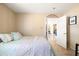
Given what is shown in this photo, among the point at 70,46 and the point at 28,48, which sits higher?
the point at 28,48

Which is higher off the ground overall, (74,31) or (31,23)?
(31,23)

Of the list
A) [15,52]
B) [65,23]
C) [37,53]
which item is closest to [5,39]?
[15,52]

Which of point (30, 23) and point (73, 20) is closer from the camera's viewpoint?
point (73, 20)

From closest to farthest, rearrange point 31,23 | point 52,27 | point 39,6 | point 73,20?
1. point 39,6
2. point 73,20
3. point 31,23
4. point 52,27

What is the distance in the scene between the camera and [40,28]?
554cm

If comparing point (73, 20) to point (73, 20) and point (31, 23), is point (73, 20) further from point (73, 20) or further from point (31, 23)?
point (31, 23)

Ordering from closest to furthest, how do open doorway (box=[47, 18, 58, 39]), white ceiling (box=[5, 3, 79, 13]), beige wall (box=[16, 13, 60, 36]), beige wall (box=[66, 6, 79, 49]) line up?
white ceiling (box=[5, 3, 79, 13]), beige wall (box=[66, 6, 79, 49]), beige wall (box=[16, 13, 60, 36]), open doorway (box=[47, 18, 58, 39])

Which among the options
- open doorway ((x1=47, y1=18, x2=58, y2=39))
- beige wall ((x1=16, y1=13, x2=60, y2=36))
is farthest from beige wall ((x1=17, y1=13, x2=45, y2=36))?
open doorway ((x1=47, y1=18, x2=58, y2=39))

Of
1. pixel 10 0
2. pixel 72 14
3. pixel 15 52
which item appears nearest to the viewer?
pixel 10 0

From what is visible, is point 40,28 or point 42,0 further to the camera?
point 40,28

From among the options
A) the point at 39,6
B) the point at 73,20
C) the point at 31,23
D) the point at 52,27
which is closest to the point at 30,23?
the point at 31,23

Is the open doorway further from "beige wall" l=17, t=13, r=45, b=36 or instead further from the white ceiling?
the white ceiling

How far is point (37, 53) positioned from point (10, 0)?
1.61 metres

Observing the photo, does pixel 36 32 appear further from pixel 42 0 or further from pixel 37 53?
pixel 42 0
